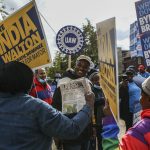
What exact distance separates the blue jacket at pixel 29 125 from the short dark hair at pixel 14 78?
0.09 metres

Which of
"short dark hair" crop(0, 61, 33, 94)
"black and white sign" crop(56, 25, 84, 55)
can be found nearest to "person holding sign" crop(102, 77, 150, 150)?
"short dark hair" crop(0, 61, 33, 94)

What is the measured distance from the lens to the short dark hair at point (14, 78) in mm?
3221

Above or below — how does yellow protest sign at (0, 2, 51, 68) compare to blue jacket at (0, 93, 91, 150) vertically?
above

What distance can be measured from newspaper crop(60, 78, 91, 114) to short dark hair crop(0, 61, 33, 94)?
1.85 metres

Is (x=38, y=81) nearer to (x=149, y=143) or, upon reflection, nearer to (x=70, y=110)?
(x=70, y=110)

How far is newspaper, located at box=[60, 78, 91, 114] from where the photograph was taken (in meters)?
5.19

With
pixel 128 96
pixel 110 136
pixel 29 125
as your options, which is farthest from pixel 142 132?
pixel 128 96

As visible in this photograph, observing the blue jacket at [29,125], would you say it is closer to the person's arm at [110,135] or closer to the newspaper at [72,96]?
the person's arm at [110,135]

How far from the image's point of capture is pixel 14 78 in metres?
3.22

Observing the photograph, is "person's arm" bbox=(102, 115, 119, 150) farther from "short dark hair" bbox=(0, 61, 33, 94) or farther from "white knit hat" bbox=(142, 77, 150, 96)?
"white knit hat" bbox=(142, 77, 150, 96)

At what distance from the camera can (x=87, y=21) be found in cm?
4919

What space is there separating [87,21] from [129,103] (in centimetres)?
3943

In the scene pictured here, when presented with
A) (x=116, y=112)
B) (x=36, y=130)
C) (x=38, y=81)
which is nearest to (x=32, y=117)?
(x=36, y=130)

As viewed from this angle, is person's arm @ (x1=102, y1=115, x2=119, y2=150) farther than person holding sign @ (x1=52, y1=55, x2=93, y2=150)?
No
